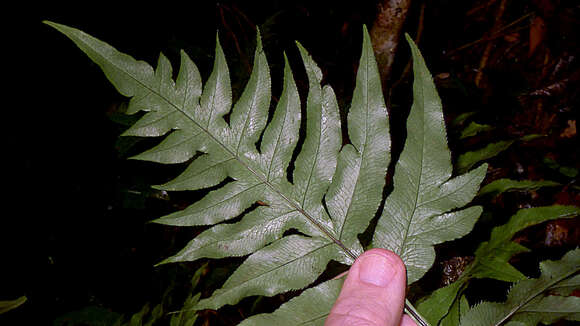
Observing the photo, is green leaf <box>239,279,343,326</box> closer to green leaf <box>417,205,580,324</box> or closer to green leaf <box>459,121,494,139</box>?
green leaf <box>417,205,580,324</box>

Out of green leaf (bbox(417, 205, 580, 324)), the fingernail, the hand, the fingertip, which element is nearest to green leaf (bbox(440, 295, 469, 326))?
green leaf (bbox(417, 205, 580, 324))

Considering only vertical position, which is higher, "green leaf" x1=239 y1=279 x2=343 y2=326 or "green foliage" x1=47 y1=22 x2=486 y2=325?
"green foliage" x1=47 y1=22 x2=486 y2=325

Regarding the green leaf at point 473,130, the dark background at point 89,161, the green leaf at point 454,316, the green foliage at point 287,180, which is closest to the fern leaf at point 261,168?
the green foliage at point 287,180

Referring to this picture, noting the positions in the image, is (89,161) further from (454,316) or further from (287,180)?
(454,316)

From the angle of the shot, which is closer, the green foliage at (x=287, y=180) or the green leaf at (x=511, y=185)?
the green foliage at (x=287, y=180)

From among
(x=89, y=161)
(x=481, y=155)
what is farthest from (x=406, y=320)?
(x=89, y=161)

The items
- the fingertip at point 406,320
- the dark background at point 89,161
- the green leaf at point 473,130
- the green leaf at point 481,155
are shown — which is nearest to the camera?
the fingertip at point 406,320

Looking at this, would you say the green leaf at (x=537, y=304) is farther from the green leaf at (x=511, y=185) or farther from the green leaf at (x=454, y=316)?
the green leaf at (x=511, y=185)
